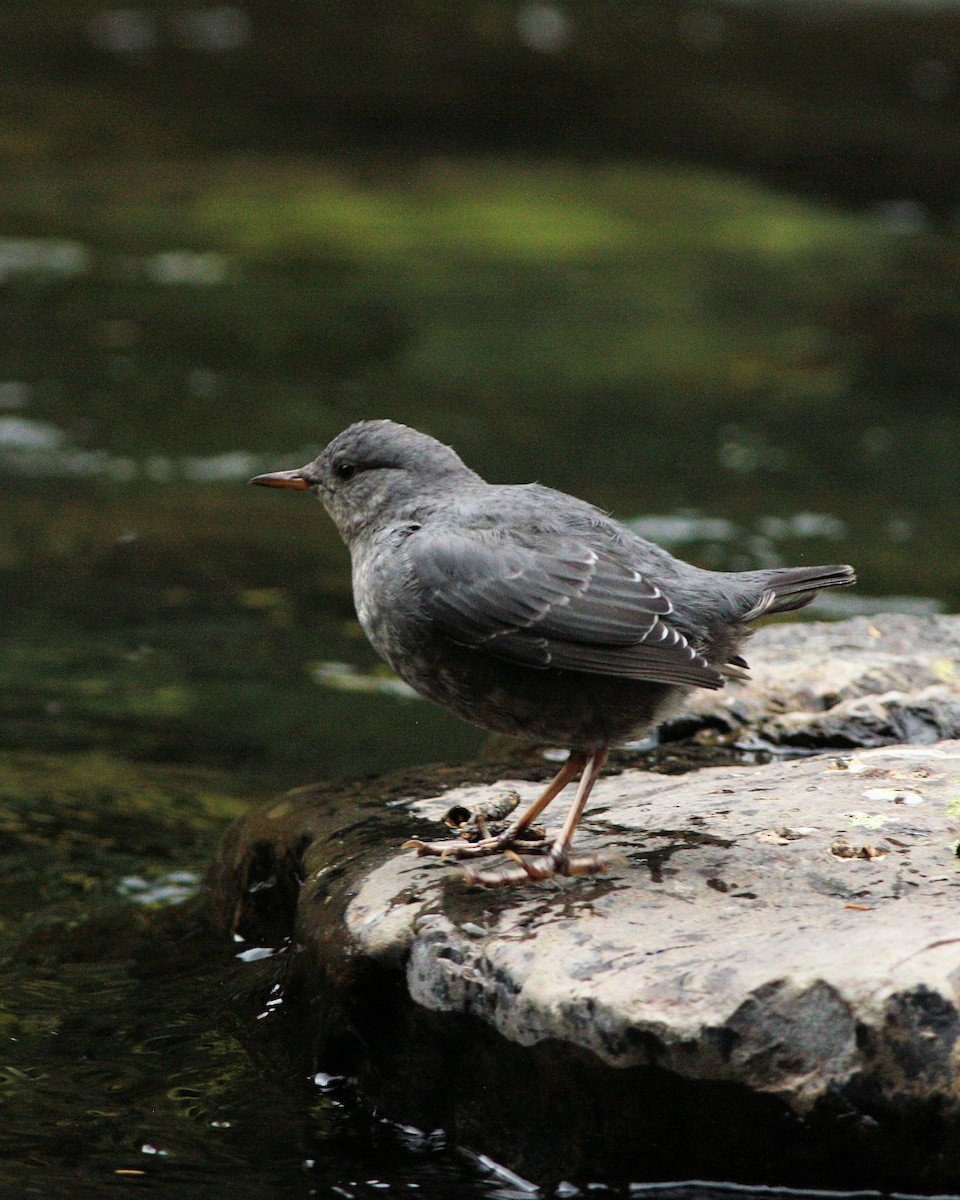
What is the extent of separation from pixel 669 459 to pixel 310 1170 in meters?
6.78

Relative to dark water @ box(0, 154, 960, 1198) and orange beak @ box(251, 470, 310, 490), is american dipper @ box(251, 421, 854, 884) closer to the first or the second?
orange beak @ box(251, 470, 310, 490)

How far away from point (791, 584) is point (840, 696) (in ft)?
3.65

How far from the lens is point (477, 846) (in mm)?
3547

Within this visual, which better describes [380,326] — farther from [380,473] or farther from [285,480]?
[380,473]

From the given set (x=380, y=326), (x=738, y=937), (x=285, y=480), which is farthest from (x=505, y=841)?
(x=380, y=326)

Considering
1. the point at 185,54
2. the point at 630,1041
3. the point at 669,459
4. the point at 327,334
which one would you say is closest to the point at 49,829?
the point at 630,1041

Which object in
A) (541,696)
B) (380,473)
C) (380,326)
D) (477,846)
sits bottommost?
(380,326)

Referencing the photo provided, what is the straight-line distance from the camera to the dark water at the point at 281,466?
351cm

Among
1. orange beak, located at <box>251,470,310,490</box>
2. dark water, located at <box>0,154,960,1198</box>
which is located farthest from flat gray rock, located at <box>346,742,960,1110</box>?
orange beak, located at <box>251,470,310,490</box>

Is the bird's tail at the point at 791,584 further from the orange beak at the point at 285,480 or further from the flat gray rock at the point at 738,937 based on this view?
the orange beak at the point at 285,480

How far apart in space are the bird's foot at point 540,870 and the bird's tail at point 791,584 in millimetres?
670

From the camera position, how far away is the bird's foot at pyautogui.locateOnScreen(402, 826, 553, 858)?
3.53 metres

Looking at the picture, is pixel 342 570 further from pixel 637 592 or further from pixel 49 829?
Result: pixel 637 592

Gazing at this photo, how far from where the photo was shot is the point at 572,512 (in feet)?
12.2
